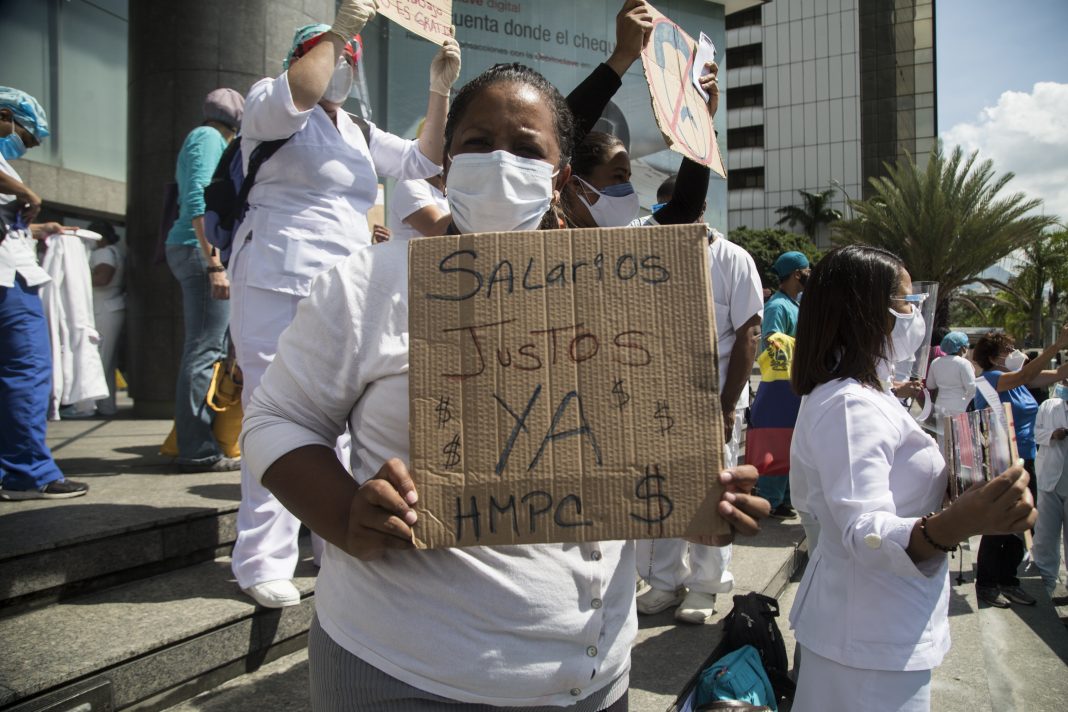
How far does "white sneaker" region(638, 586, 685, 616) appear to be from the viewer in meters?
3.75

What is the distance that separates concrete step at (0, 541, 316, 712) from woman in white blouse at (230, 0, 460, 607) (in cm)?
15

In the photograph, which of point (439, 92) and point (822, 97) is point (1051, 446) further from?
point (822, 97)

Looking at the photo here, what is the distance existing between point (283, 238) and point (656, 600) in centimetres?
234

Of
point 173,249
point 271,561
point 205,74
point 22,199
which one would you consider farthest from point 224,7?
point 271,561

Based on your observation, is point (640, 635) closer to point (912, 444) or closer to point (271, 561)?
point (271, 561)

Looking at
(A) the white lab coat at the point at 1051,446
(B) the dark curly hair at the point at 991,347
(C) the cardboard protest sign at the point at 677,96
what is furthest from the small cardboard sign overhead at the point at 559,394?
(B) the dark curly hair at the point at 991,347

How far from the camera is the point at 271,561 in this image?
288 centimetres

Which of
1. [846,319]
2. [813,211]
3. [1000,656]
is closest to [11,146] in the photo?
[846,319]

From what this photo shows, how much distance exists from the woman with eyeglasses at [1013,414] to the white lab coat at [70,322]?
574cm

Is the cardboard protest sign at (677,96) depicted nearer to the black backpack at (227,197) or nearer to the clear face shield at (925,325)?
the clear face shield at (925,325)

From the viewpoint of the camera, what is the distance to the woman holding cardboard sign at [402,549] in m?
1.21

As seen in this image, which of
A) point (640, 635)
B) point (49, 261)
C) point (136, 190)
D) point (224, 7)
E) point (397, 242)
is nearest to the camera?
point (397, 242)

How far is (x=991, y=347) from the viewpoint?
694 centimetres

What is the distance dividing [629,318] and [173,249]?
3.98 m
